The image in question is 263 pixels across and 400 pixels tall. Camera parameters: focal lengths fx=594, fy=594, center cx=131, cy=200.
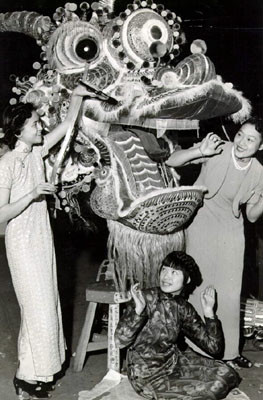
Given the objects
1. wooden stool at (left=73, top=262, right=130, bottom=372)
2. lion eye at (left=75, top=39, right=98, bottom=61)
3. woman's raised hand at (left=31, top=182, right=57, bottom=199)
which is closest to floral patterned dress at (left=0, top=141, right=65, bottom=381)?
woman's raised hand at (left=31, top=182, right=57, bottom=199)

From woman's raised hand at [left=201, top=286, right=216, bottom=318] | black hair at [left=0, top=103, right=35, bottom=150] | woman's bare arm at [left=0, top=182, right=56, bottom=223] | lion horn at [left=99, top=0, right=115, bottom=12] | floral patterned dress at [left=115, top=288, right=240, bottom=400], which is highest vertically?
lion horn at [left=99, top=0, right=115, bottom=12]

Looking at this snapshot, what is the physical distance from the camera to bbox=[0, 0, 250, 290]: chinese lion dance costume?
7.12 feet

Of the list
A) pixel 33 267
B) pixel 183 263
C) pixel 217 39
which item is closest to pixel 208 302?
pixel 183 263

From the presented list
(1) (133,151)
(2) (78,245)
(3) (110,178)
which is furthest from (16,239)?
(2) (78,245)

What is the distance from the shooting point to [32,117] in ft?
6.84

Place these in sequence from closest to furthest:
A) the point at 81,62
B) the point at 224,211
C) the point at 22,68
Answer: the point at 81,62, the point at 224,211, the point at 22,68

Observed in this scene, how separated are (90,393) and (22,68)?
1.38 meters

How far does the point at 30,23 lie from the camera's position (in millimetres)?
2234

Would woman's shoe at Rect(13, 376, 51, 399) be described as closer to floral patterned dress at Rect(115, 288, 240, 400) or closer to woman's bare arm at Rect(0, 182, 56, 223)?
floral patterned dress at Rect(115, 288, 240, 400)

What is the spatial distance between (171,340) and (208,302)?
202 mm

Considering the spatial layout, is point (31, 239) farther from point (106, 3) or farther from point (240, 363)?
point (240, 363)

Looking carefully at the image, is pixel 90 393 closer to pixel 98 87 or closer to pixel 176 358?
pixel 176 358

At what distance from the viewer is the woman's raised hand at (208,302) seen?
2260 mm

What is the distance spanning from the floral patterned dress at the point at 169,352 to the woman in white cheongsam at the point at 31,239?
280mm
